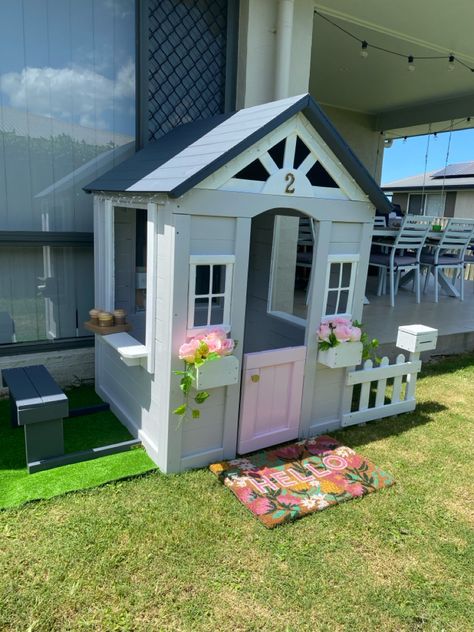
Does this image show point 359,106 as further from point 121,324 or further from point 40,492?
point 40,492

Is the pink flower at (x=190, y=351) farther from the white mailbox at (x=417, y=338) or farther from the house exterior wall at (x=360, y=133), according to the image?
the house exterior wall at (x=360, y=133)

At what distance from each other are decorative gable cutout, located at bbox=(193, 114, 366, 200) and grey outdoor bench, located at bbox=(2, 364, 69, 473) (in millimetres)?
1570

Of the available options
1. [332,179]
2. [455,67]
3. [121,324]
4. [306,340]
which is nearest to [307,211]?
[332,179]

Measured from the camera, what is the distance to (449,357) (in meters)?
5.66

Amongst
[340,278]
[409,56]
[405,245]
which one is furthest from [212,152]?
[409,56]

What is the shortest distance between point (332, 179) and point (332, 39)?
399 cm

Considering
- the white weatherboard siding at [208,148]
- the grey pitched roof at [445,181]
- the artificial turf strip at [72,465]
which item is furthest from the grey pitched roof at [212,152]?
the grey pitched roof at [445,181]

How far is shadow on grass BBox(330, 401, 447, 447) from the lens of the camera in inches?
145

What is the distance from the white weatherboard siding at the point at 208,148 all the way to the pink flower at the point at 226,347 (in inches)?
36.7

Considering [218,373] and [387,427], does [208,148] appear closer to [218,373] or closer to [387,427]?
[218,373]

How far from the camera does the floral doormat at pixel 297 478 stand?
9.03 ft

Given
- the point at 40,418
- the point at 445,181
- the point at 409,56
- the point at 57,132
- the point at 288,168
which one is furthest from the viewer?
the point at 445,181

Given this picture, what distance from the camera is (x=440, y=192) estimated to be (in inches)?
857

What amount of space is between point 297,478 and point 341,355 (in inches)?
35.3
